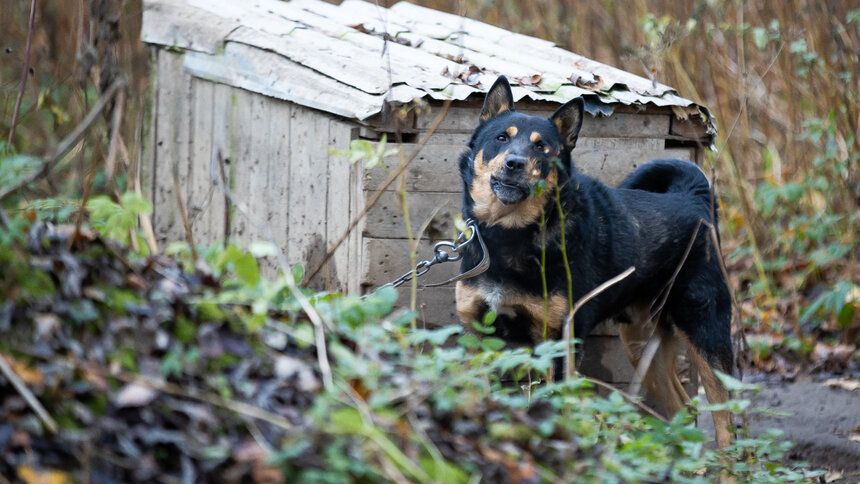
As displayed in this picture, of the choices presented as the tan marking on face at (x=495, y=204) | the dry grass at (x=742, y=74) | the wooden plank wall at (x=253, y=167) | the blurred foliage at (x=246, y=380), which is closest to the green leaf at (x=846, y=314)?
the dry grass at (x=742, y=74)

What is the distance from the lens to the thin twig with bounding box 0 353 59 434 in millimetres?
2014

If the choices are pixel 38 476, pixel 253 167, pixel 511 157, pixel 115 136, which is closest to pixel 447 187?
pixel 511 157

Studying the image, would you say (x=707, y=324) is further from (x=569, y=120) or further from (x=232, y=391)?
(x=232, y=391)

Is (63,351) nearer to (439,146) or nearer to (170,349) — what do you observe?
(170,349)

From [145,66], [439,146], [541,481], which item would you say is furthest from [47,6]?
[541,481]

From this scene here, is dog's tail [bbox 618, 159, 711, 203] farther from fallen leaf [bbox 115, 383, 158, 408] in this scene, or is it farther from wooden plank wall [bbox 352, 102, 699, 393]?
fallen leaf [bbox 115, 383, 158, 408]

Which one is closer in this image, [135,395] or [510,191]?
[135,395]

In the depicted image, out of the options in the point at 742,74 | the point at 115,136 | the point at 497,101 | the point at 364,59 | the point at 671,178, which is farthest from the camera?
the point at 742,74

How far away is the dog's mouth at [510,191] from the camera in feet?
14.2

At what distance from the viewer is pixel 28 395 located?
203 cm

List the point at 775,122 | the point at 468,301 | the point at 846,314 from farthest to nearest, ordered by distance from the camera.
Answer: the point at 775,122 → the point at 846,314 → the point at 468,301

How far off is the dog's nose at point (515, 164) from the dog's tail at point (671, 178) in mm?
1132

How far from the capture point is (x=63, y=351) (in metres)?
2.18

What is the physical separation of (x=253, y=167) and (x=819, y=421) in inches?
160
